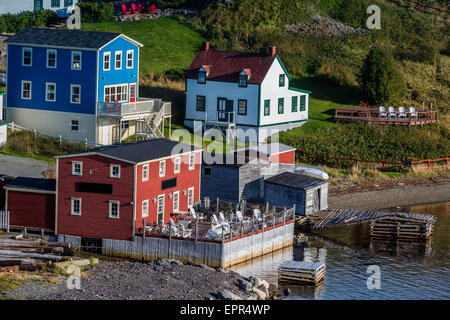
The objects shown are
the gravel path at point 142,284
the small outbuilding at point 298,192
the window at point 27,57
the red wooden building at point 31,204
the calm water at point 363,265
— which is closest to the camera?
the gravel path at point 142,284

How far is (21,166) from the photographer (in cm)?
6425

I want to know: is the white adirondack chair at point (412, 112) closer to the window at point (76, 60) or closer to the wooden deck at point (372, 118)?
the wooden deck at point (372, 118)

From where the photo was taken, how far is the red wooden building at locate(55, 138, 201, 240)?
53.2 meters

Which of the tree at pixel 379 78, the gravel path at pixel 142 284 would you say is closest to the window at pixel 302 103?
the tree at pixel 379 78

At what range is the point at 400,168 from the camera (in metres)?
76.8

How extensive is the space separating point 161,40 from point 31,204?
43.5 metres

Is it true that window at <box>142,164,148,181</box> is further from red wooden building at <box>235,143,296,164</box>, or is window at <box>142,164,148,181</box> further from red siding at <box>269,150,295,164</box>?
red siding at <box>269,150,295,164</box>

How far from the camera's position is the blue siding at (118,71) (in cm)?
7025

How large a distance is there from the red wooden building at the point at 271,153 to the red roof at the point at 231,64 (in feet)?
31.7

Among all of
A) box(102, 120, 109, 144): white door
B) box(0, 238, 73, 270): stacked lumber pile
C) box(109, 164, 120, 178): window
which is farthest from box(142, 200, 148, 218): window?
box(102, 120, 109, 144): white door

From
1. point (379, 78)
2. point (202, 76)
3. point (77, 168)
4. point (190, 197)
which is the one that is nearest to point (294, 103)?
point (202, 76)
